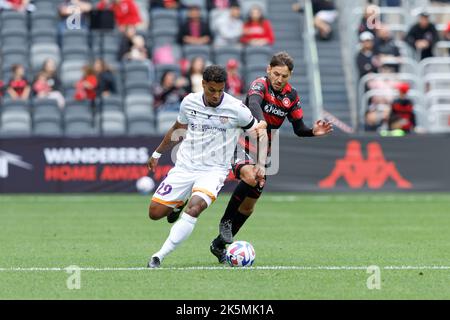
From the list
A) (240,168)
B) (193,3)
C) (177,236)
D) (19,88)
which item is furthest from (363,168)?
(177,236)

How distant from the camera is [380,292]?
9.80m

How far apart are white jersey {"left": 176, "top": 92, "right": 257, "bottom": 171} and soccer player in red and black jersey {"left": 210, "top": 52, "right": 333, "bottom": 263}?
24cm

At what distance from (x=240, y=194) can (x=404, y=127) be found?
13.9 metres

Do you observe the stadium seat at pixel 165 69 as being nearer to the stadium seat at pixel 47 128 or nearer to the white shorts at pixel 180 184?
the stadium seat at pixel 47 128

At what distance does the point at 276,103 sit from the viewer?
12.8 m

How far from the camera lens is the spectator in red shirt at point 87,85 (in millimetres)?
26859

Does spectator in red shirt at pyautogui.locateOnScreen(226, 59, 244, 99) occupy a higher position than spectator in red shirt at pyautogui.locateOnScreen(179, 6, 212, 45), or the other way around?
spectator in red shirt at pyautogui.locateOnScreen(179, 6, 212, 45)

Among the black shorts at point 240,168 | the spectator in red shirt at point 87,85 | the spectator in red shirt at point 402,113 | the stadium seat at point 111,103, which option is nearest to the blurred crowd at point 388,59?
the spectator in red shirt at point 402,113

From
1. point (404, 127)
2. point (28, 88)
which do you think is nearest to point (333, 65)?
point (404, 127)

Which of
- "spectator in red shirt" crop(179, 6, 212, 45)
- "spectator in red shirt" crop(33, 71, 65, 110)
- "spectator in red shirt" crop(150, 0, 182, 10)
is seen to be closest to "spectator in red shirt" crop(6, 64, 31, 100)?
"spectator in red shirt" crop(33, 71, 65, 110)

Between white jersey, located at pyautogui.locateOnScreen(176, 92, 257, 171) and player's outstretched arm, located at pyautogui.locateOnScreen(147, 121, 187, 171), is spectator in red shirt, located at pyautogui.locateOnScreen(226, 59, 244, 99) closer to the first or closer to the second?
player's outstretched arm, located at pyautogui.locateOnScreen(147, 121, 187, 171)

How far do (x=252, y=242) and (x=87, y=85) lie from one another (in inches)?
508

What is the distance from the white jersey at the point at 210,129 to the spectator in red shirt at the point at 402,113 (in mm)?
14389

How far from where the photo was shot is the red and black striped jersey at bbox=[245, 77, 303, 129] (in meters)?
12.7
